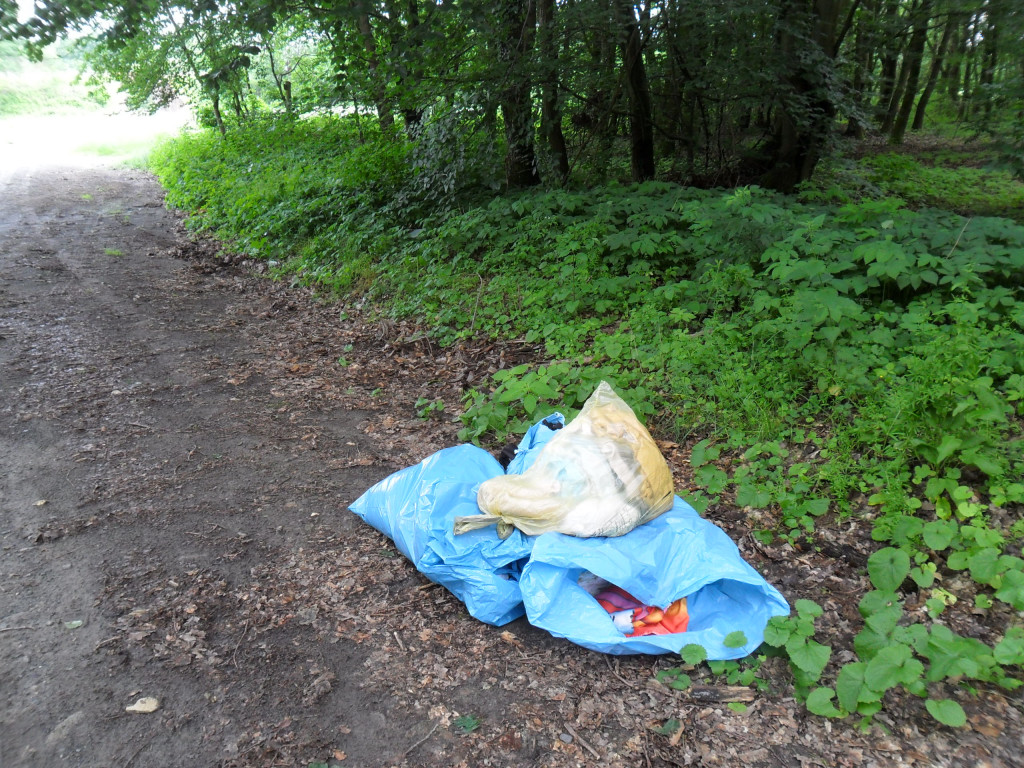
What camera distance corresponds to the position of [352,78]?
264 inches

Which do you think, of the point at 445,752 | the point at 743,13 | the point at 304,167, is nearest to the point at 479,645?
the point at 445,752

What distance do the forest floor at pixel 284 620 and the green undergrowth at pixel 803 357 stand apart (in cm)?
19

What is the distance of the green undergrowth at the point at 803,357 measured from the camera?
2377 mm

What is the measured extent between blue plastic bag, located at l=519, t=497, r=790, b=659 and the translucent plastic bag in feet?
0.27

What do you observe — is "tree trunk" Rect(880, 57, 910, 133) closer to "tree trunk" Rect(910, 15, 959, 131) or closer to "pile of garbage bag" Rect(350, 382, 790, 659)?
"tree trunk" Rect(910, 15, 959, 131)

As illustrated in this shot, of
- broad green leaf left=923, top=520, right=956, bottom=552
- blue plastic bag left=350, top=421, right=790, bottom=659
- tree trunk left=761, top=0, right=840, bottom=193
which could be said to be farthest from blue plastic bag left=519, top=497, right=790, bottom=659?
tree trunk left=761, top=0, right=840, bottom=193

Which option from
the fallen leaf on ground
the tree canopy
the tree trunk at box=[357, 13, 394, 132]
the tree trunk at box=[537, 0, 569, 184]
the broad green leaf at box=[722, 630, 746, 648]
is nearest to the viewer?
the fallen leaf on ground

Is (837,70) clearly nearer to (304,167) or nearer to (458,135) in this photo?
(458,135)

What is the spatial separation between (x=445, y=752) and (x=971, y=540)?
7.13ft

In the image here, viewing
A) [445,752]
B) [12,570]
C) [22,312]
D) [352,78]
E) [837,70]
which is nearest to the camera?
[445,752]

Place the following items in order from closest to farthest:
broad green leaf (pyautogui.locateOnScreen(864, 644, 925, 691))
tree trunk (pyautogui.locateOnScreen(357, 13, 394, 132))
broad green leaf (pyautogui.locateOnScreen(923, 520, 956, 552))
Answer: broad green leaf (pyautogui.locateOnScreen(864, 644, 925, 691)) < broad green leaf (pyautogui.locateOnScreen(923, 520, 956, 552)) < tree trunk (pyautogui.locateOnScreen(357, 13, 394, 132))

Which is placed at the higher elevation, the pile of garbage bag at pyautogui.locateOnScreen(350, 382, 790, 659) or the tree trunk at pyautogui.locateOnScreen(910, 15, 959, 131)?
the tree trunk at pyautogui.locateOnScreen(910, 15, 959, 131)

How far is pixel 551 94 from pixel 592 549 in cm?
596

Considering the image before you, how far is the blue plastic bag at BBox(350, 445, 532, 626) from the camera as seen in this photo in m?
2.59
